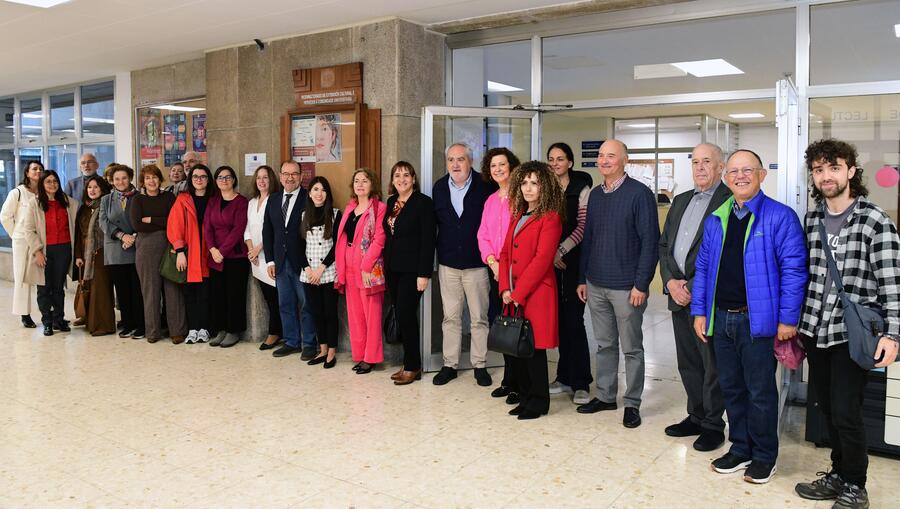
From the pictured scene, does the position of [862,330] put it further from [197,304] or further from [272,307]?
[197,304]

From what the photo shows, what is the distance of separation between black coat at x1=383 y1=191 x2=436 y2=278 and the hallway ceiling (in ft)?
4.63

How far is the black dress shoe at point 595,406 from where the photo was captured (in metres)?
4.39

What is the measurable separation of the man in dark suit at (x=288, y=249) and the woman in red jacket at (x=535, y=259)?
6.89 ft

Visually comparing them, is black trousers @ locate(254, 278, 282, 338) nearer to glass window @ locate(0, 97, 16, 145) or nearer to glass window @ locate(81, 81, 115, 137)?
glass window @ locate(81, 81, 115, 137)

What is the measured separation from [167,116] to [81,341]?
2.69m

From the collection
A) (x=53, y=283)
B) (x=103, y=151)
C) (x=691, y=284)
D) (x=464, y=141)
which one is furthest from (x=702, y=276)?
(x=103, y=151)

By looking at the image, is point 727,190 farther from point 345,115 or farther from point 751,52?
point 345,115

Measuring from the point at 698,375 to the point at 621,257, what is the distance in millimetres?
766

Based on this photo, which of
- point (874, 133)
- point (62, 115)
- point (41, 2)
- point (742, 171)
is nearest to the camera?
point (742, 171)

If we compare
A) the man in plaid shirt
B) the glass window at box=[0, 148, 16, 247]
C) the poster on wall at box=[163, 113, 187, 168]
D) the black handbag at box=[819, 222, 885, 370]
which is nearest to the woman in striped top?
the man in plaid shirt

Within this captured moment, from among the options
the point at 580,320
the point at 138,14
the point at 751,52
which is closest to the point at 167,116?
the point at 138,14

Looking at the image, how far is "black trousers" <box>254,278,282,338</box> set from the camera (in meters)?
6.13

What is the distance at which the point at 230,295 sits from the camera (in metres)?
6.28

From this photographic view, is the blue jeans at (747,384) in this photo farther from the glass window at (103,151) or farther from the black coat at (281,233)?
the glass window at (103,151)
